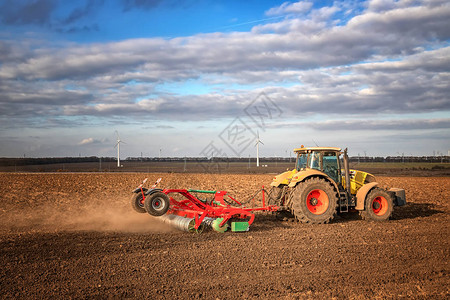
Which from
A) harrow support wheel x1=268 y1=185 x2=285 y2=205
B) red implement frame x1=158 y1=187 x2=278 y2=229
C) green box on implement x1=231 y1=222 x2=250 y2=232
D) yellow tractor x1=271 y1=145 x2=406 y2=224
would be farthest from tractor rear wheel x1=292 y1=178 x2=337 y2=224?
green box on implement x1=231 y1=222 x2=250 y2=232

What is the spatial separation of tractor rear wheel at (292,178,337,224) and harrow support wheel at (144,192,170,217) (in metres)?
3.99

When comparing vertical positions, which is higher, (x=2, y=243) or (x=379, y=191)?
(x=379, y=191)

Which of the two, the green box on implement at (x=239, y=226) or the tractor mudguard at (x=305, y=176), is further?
the tractor mudguard at (x=305, y=176)

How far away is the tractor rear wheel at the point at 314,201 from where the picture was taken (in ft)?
38.6

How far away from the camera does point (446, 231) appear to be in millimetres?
11070

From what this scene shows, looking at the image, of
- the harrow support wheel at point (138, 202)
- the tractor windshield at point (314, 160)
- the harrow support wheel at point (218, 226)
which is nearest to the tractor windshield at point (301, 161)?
the tractor windshield at point (314, 160)

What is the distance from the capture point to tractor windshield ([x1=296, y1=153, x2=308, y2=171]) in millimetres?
13096

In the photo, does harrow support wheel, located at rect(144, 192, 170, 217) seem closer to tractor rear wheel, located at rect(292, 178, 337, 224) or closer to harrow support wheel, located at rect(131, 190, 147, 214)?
harrow support wheel, located at rect(131, 190, 147, 214)

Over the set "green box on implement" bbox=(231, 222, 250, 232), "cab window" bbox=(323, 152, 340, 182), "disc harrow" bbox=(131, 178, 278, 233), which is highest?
"cab window" bbox=(323, 152, 340, 182)

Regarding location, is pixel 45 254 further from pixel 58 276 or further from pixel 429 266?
pixel 429 266

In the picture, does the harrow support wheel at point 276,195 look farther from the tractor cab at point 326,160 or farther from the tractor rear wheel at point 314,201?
the tractor cab at point 326,160

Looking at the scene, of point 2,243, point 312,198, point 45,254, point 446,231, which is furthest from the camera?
point 312,198

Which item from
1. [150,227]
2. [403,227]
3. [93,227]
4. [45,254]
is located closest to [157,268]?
[45,254]

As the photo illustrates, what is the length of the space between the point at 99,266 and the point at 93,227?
14.7 feet
